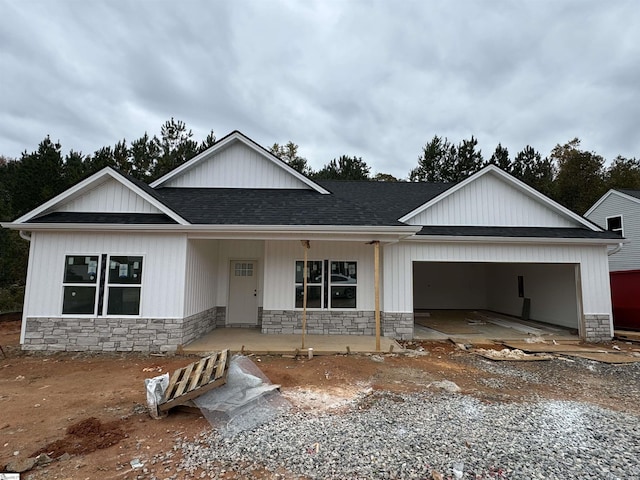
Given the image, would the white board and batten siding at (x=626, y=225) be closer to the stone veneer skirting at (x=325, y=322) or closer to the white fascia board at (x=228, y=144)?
the stone veneer skirting at (x=325, y=322)

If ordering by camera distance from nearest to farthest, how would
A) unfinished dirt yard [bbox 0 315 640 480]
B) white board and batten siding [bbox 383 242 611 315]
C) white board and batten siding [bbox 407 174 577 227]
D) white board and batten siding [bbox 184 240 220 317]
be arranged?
unfinished dirt yard [bbox 0 315 640 480] → white board and batten siding [bbox 184 240 220 317] → white board and batten siding [bbox 383 242 611 315] → white board and batten siding [bbox 407 174 577 227]

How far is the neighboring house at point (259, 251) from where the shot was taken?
723 centimetres

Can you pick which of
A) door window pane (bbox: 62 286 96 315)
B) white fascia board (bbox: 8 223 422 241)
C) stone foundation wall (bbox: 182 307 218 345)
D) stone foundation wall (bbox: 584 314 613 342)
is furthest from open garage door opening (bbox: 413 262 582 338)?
door window pane (bbox: 62 286 96 315)

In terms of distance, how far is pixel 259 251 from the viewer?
9.96 meters

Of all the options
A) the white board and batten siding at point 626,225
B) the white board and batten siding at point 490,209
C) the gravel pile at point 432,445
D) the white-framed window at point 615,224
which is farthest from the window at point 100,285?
the white-framed window at point 615,224

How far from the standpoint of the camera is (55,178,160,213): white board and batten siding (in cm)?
766

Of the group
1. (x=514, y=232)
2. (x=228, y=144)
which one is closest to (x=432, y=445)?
(x=514, y=232)

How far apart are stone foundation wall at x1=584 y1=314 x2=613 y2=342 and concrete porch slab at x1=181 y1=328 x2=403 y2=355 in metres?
5.75

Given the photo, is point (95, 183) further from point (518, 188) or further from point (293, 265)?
point (518, 188)

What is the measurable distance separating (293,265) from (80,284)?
5.18 m

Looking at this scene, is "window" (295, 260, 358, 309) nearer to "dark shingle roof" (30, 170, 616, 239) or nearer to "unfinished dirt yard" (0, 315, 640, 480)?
"dark shingle roof" (30, 170, 616, 239)

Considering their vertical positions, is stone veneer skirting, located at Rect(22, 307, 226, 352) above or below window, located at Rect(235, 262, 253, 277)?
below

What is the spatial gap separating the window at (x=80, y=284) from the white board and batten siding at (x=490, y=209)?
859cm

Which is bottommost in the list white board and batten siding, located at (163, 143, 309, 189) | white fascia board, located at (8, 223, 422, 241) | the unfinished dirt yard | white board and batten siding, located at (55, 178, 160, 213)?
the unfinished dirt yard
